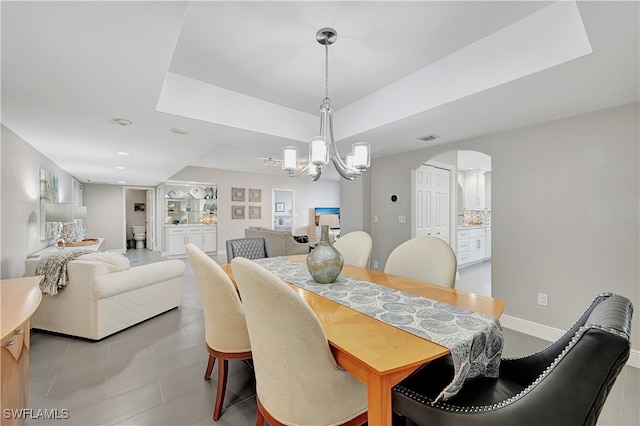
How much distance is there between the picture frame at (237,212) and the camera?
793 cm

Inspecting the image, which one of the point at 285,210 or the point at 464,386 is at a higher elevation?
the point at 285,210

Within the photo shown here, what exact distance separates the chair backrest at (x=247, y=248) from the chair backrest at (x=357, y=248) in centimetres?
109

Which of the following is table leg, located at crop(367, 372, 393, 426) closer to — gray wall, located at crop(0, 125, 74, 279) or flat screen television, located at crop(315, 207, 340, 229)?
gray wall, located at crop(0, 125, 74, 279)

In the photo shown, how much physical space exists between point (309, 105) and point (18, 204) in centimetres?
344

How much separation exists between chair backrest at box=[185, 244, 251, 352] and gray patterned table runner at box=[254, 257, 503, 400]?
45cm

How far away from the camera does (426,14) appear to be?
Result: 5.40ft

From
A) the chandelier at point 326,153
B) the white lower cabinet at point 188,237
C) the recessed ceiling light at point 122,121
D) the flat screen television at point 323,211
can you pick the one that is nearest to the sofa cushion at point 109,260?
the recessed ceiling light at point 122,121

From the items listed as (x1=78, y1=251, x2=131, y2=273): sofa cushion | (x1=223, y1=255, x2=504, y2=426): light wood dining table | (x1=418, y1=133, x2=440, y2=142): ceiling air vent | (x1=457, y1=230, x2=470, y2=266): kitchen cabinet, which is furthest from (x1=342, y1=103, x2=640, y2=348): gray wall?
(x1=78, y1=251, x2=131, y2=273): sofa cushion

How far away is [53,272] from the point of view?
2.54 meters

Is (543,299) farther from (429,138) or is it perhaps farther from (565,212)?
(429,138)

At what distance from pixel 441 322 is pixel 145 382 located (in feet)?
6.82

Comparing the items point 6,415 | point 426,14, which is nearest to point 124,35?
point 426,14

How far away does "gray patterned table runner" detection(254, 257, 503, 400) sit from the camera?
3.31ft

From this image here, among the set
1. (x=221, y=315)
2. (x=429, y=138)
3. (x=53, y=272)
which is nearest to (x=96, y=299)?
(x=53, y=272)
